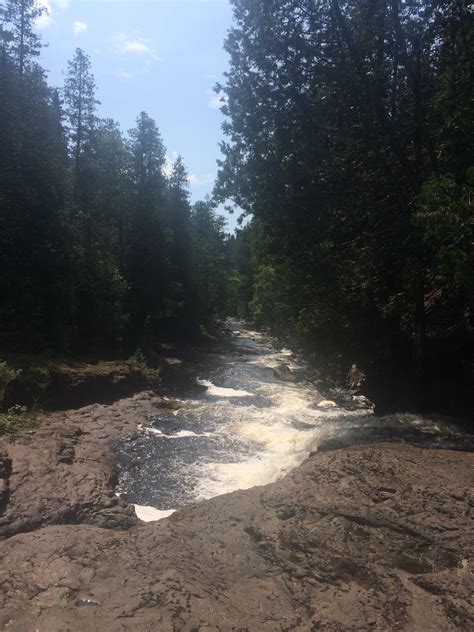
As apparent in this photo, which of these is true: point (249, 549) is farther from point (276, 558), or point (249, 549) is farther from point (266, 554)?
point (276, 558)

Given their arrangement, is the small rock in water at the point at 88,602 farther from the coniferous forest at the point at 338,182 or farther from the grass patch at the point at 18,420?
the coniferous forest at the point at 338,182

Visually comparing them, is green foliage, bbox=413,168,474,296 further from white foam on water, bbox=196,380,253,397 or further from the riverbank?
white foam on water, bbox=196,380,253,397

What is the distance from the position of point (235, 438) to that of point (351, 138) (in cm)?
846

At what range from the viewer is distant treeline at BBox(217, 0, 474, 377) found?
12.7 m

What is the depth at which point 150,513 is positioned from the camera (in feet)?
26.0

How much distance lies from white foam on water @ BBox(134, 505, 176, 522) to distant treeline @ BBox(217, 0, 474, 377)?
8023 millimetres

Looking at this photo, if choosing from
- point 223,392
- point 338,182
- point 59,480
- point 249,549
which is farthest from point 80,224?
point 249,549

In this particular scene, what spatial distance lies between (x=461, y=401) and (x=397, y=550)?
384 inches

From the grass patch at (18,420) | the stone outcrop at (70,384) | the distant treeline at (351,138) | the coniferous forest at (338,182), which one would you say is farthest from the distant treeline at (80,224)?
the distant treeline at (351,138)

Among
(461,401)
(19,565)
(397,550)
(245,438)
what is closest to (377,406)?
(461,401)

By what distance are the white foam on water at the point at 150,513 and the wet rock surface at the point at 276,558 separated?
2.92ft

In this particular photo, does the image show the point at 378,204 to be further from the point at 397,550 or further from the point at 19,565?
the point at 19,565

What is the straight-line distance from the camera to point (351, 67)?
13.0m

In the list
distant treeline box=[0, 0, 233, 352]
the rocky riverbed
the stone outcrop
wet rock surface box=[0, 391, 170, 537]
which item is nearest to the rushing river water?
wet rock surface box=[0, 391, 170, 537]
